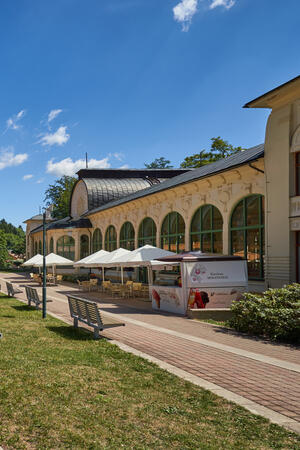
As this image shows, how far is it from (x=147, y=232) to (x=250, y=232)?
40.8 feet

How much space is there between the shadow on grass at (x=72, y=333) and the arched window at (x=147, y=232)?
17.4 metres

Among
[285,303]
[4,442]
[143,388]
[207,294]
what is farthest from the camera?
[207,294]

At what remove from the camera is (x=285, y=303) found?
11555 millimetres

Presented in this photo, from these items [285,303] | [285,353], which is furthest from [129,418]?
[285,303]

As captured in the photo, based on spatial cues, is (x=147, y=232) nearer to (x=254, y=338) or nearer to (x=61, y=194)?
(x=254, y=338)

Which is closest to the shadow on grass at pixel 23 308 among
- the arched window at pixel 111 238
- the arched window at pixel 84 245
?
the arched window at pixel 111 238

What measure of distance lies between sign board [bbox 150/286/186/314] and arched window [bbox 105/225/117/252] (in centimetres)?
1983

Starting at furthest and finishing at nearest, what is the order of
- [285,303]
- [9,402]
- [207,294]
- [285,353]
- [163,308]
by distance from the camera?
[163,308] < [207,294] < [285,303] < [285,353] < [9,402]

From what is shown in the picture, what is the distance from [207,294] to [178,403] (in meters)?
10.3

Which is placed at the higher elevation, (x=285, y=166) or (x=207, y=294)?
(x=285, y=166)

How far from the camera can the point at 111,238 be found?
1511 inches

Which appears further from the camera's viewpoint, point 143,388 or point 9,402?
point 143,388

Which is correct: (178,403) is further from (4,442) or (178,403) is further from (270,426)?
(4,442)

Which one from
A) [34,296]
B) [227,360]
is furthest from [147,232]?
[227,360]
